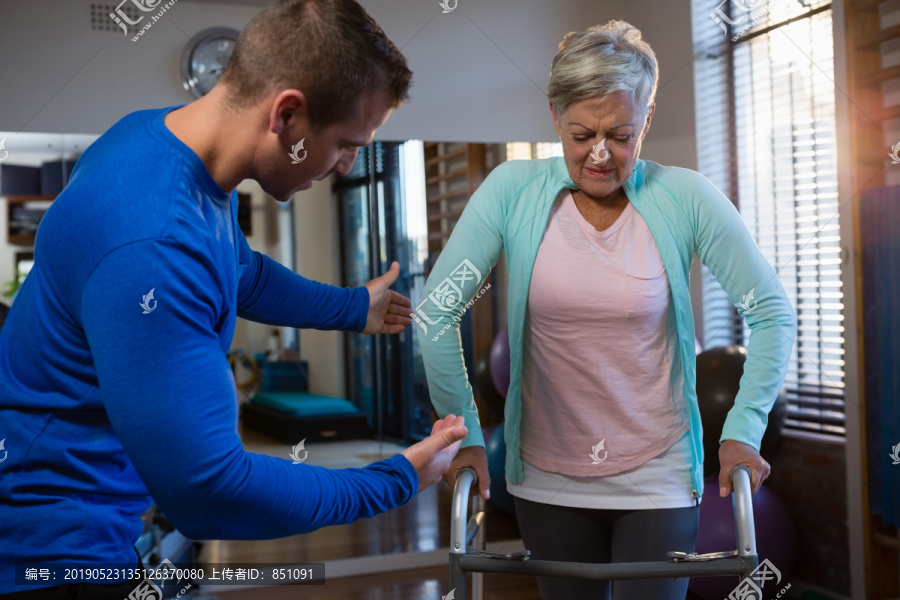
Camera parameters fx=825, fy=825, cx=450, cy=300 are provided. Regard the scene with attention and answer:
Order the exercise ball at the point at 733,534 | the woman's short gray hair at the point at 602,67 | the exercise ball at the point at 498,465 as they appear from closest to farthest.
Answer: the woman's short gray hair at the point at 602,67, the exercise ball at the point at 733,534, the exercise ball at the point at 498,465

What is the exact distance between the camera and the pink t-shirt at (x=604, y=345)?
1.45 m

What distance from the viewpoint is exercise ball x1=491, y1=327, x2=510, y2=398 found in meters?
3.76

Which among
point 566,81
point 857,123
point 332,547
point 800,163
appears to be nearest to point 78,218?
point 566,81

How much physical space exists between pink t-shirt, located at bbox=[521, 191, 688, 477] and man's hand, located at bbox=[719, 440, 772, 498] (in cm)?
8

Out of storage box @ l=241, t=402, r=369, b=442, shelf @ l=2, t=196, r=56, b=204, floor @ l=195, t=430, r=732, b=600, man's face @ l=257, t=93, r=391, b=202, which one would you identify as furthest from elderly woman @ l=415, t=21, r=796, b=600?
shelf @ l=2, t=196, r=56, b=204

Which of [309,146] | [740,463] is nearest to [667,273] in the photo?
[740,463]

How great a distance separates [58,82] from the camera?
3383 mm

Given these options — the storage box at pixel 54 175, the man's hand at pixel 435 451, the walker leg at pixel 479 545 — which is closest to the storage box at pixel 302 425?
the storage box at pixel 54 175

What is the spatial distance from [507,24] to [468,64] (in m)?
0.28

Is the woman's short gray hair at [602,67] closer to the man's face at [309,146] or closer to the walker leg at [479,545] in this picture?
the man's face at [309,146]

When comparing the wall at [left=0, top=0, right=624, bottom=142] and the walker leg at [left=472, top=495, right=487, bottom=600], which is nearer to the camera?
the walker leg at [left=472, top=495, right=487, bottom=600]

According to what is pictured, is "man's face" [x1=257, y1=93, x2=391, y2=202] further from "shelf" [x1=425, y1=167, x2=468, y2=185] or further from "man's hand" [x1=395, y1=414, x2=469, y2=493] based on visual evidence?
"shelf" [x1=425, y1=167, x2=468, y2=185]

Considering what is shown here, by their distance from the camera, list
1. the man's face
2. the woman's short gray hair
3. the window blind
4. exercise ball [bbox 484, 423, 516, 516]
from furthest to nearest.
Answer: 1. exercise ball [bbox 484, 423, 516, 516]
2. the window blind
3. the woman's short gray hair
4. the man's face

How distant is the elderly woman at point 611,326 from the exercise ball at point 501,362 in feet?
7.32
